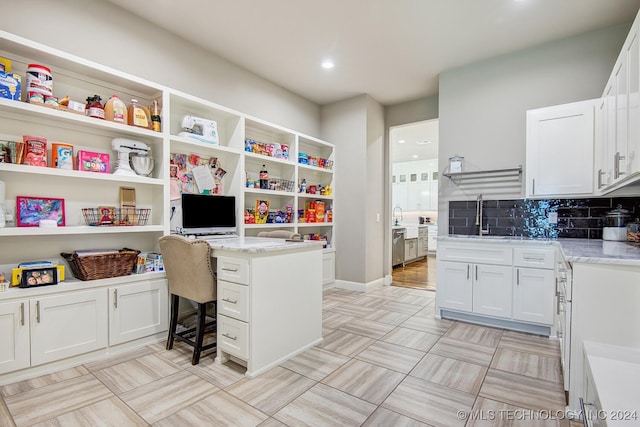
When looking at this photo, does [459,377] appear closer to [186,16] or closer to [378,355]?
[378,355]

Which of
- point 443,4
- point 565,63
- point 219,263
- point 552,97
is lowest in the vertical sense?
point 219,263

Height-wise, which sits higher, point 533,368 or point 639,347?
point 639,347

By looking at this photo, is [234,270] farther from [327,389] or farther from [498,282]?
[498,282]

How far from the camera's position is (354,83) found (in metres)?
4.31

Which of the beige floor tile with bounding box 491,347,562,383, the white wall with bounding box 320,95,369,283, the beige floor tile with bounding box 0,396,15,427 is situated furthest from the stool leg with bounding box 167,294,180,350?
the white wall with bounding box 320,95,369,283

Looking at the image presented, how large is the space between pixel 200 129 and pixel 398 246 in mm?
4571

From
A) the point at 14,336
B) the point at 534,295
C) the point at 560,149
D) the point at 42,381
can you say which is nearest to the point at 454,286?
the point at 534,295

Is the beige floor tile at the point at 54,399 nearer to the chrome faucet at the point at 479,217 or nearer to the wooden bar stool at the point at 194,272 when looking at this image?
the wooden bar stool at the point at 194,272

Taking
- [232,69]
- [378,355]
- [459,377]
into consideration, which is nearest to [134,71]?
[232,69]

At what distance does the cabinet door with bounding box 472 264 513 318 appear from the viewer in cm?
301

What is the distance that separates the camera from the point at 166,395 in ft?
6.25

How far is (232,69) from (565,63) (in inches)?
144

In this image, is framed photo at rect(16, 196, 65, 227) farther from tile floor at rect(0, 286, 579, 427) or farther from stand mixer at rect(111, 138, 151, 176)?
tile floor at rect(0, 286, 579, 427)

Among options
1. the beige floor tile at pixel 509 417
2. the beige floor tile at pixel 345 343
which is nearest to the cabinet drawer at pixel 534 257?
the beige floor tile at pixel 509 417
